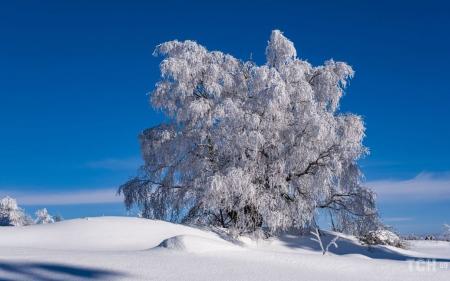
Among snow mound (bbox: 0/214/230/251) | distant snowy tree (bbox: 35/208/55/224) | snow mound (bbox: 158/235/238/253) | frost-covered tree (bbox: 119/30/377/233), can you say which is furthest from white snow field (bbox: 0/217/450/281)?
distant snowy tree (bbox: 35/208/55/224)

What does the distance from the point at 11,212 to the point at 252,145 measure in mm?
22804

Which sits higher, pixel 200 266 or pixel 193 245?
pixel 193 245

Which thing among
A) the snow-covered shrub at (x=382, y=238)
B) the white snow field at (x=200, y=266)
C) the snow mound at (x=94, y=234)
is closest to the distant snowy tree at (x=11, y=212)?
the snow mound at (x=94, y=234)

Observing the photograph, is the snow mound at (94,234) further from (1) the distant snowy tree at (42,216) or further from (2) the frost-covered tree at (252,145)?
(1) the distant snowy tree at (42,216)

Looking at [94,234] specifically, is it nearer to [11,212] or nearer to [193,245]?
[193,245]

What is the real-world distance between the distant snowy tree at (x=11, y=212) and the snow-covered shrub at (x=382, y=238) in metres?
22.4

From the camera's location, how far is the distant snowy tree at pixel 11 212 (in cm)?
3337

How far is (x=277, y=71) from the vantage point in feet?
60.5

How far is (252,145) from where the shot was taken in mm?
16797

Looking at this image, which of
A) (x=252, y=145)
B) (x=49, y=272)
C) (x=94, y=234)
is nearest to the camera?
(x=49, y=272)

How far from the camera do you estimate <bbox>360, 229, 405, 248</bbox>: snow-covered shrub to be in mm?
18750

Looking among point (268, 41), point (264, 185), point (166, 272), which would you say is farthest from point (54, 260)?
point (268, 41)

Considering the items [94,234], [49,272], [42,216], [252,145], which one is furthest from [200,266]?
[42,216]

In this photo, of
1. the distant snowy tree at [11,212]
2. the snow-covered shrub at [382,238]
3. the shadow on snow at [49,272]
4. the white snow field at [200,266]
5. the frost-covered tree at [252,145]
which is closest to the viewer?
the shadow on snow at [49,272]
